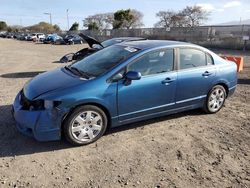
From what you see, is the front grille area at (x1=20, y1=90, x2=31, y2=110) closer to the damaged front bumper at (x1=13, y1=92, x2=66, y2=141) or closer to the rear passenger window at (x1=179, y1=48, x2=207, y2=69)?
the damaged front bumper at (x1=13, y1=92, x2=66, y2=141)

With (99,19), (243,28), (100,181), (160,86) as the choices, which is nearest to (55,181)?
(100,181)

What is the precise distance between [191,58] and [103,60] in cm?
166

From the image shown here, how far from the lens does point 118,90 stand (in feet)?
15.2

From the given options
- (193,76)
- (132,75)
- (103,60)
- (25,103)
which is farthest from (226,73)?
(25,103)

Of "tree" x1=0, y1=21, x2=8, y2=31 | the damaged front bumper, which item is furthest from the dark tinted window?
"tree" x1=0, y1=21, x2=8, y2=31

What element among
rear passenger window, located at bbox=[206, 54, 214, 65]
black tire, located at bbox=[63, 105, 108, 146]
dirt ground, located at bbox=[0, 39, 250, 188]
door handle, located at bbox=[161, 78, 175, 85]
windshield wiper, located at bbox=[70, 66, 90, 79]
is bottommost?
dirt ground, located at bbox=[0, 39, 250, 188]

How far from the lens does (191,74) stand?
542 centimetres

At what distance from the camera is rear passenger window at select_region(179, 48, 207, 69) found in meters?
5.39

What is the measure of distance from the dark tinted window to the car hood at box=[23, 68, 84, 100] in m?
0.98

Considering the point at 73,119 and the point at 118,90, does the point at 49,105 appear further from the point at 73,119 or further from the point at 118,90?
the point at 118,90

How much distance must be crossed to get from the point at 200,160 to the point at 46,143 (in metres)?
2.33

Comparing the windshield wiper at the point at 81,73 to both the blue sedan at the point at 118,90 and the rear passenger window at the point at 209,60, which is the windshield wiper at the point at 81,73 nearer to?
the blue sedan at the point at 118,90

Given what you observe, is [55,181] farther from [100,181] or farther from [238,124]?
[238,124]

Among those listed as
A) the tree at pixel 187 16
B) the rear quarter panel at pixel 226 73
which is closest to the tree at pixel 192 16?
the tree at pixel 187 16
